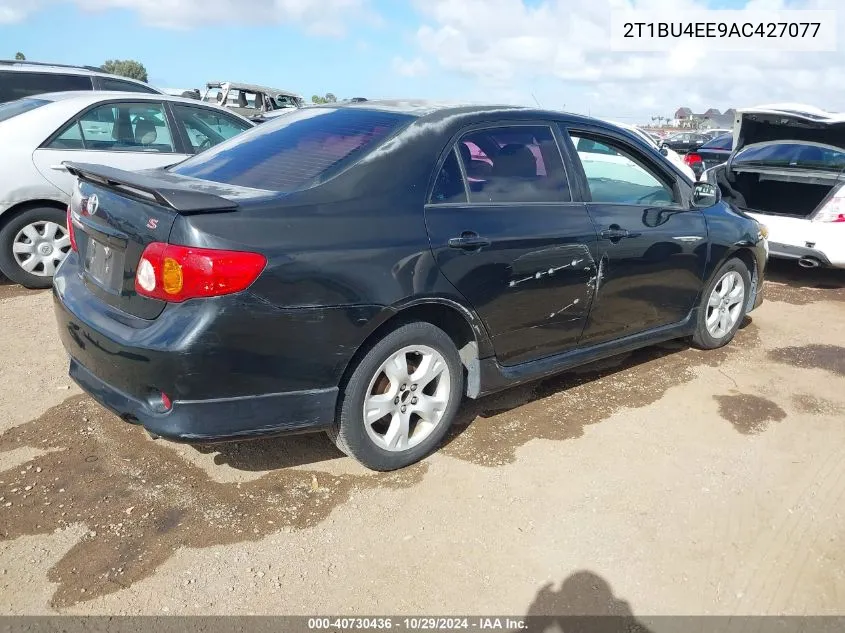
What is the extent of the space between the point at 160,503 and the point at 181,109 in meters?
4.46

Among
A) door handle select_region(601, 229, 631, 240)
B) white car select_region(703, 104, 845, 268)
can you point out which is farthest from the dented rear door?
white car select_region(703, 104, 845, 268)

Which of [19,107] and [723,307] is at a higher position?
[19,107]

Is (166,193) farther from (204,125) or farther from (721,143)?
(721,143)

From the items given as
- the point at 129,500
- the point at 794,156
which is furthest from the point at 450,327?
the point at 794,156

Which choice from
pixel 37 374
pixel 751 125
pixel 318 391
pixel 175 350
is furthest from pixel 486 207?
pixel 751 125

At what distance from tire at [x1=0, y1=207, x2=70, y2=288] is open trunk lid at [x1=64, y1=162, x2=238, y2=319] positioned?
112 inches

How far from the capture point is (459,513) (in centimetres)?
288

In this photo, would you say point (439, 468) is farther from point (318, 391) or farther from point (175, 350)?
point (175, 350)

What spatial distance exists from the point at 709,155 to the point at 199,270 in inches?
450

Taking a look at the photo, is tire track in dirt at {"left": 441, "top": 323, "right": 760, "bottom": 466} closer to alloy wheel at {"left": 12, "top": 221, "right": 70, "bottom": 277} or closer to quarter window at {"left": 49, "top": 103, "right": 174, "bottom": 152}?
alloy wheel at {"left": 12, "top": 221, "right": 70, "bottom": 277}

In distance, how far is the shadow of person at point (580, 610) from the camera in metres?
2.30

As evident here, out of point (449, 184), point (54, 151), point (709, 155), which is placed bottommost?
point (709, 155)

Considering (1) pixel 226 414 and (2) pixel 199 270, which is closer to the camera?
(2) pixel 199 270

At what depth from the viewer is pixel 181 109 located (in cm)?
623
